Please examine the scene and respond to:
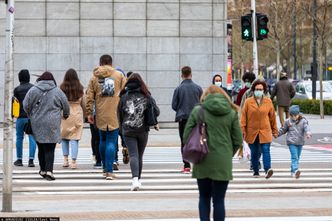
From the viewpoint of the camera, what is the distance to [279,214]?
13.3 meters

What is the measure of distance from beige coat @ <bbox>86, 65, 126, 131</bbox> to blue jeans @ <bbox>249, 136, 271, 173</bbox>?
2.43 metres

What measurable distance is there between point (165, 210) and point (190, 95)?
19.4 feet

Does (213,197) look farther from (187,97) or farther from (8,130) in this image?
(187,97)

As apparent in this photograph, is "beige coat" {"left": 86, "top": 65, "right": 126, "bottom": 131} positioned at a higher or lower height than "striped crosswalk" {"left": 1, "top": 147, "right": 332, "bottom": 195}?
higher

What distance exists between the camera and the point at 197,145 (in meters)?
11.0

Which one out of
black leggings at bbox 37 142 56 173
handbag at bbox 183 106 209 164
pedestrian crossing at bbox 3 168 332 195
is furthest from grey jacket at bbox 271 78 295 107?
handbag at bbox 183 106 209 164

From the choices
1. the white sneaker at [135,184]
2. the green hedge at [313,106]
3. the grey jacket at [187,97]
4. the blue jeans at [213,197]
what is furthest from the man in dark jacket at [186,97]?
the green hedge at [313,106]

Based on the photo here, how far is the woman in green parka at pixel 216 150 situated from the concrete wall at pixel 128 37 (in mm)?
21995

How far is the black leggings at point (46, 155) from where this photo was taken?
59.5ft

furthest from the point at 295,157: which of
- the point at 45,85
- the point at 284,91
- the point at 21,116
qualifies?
the point at 284,91

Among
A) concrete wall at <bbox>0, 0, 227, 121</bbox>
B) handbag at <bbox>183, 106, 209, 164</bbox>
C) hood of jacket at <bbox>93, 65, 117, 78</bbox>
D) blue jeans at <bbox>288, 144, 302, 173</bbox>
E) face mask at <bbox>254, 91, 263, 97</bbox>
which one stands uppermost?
concrete wall at <bbox>0, 0, 227, 121</bbox>

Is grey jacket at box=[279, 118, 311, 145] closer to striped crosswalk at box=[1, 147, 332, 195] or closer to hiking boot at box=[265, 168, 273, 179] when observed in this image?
striped crosswalk at box=[1, 147, 332, 195]

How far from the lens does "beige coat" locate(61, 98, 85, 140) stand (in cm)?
2014

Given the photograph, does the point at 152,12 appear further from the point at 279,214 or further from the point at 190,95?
the point at 279,214
